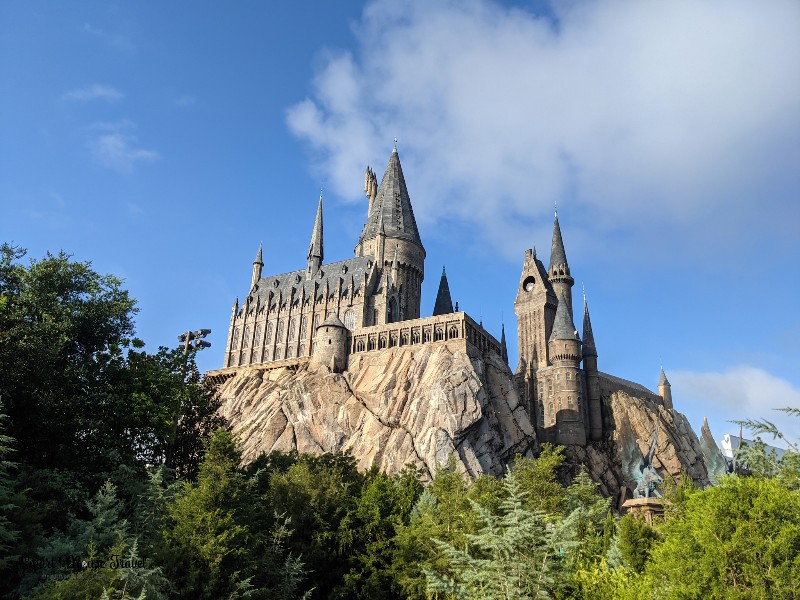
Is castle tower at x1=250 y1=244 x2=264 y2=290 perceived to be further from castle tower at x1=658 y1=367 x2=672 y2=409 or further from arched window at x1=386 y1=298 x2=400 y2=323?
castle tower at x1=658 y1=367 x2=672 y2=409

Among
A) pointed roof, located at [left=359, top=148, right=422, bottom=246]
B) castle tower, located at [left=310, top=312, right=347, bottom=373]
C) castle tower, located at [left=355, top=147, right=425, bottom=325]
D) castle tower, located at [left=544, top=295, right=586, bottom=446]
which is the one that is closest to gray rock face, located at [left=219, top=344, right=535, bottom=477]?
castle tower, located at [left=310, top=312, right=347, bottom=373]

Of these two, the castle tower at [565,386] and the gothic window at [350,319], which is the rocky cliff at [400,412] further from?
the gothic window at [350,319]

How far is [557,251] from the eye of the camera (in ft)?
325

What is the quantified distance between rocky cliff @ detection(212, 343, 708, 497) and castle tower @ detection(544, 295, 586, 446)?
221 centimetres

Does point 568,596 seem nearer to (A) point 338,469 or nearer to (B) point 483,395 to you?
(A) point 338,469

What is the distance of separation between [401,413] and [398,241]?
3129 cm

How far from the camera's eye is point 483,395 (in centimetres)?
6744

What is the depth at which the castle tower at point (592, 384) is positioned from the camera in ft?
283

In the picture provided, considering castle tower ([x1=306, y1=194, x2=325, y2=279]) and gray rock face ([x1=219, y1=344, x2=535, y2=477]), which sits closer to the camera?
gray rock face ([x1=219, y1=344, x2=535, y2=477])

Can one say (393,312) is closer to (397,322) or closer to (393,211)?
(397,322)

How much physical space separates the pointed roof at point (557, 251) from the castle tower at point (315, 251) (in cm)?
3103

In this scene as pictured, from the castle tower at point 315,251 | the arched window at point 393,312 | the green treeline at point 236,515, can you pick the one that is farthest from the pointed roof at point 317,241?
the green treeline at point 236,515

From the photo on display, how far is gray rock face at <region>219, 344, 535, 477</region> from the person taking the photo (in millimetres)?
63156

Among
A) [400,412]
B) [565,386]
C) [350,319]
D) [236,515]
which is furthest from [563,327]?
[236,515]
